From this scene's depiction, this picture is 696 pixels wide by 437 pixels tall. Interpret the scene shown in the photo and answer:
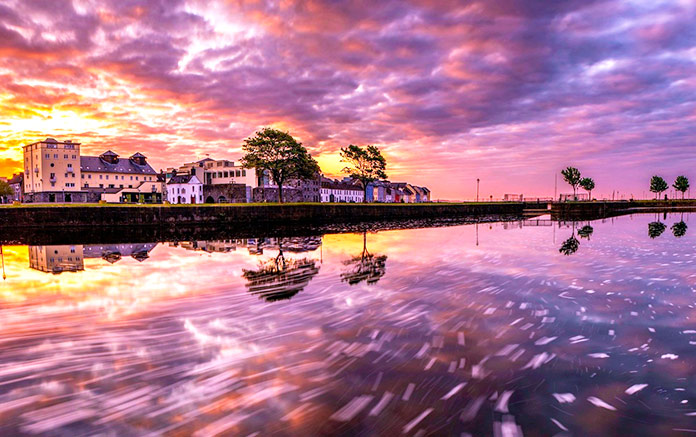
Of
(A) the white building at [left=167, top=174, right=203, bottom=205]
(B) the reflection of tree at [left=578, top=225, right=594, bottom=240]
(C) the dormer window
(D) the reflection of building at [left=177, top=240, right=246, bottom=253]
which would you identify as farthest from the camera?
(C) the dormer window

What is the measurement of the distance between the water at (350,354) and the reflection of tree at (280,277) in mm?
125

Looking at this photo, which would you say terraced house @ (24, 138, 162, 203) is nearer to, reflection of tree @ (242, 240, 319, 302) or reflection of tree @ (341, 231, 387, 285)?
reflection of tree @ (242, 240, 319, 302)

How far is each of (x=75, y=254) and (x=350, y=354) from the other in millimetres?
23059

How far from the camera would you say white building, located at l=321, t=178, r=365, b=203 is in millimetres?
130750

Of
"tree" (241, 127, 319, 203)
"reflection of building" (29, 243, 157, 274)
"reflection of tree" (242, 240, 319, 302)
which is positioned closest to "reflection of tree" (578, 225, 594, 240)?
"reflection of tree" (242, 240, 319, 302)

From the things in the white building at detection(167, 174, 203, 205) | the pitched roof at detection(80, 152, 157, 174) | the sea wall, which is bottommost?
the sea wall

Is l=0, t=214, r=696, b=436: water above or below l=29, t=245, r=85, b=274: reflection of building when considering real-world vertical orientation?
below

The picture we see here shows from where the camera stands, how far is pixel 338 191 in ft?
450

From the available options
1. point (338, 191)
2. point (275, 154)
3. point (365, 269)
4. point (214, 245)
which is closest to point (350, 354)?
point (365, 269)

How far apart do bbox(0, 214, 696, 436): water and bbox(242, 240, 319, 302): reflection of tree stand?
12 centimetres

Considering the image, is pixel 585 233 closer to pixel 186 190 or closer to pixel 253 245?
pixel 253 245

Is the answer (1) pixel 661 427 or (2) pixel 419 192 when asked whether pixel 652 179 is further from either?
(1) pixel 661 427

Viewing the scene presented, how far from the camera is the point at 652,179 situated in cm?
16588

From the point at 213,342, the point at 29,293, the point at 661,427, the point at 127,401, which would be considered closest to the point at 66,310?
the point at 29,293
